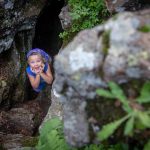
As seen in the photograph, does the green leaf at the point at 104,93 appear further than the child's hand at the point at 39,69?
No

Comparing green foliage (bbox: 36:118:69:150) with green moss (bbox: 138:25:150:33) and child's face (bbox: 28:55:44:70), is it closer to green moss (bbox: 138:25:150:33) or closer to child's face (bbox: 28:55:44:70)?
child's face (bbox: 28:55:44:70)

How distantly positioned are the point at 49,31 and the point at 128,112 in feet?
33.1

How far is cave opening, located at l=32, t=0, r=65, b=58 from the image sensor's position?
13031 millimetres

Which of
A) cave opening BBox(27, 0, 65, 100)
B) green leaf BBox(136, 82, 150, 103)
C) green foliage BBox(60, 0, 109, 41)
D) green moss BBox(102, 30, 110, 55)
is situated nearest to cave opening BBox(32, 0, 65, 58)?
cave opening BBox(27, 0, 65, 100)

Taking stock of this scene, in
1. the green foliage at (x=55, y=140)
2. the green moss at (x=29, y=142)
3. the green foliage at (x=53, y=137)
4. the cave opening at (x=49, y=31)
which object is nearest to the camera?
the green foliage at (x=55, y=140)

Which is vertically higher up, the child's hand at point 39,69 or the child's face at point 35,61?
the child's face at point 35,61

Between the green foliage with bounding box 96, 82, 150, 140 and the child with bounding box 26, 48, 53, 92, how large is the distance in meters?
3.97

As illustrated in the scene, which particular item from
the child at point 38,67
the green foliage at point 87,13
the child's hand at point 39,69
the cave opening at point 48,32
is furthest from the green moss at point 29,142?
the cave opening at point 48,32

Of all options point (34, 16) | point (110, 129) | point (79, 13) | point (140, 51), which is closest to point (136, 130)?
point (110, 129)

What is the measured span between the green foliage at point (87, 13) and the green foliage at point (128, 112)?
5113 mm

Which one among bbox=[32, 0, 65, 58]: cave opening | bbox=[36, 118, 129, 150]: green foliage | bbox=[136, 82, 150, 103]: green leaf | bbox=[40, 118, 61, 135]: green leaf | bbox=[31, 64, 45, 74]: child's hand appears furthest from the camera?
bbox=[32, 0, 65, 58]: cave opening

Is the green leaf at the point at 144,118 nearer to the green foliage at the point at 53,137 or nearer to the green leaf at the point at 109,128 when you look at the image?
the green leaf at the point at 109,128

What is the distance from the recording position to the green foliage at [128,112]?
364 centimetres

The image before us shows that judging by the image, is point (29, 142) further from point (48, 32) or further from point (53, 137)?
point (48, 32)
